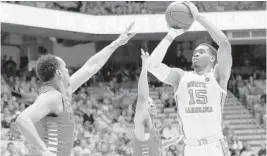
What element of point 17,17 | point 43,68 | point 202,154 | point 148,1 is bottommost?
point 202,154

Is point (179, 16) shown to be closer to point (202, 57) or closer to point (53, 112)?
point (202, 57)

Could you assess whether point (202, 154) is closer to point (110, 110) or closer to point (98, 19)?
point (110, 110)

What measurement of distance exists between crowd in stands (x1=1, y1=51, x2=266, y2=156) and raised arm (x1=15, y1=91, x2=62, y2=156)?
788cm

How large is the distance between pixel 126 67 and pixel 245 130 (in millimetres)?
5058

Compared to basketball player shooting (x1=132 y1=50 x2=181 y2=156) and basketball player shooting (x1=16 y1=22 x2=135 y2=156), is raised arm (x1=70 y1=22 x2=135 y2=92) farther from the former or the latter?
basketball player shooting (x1=132 y1=50 x2=181 y2=156)

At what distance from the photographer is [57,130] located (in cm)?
414

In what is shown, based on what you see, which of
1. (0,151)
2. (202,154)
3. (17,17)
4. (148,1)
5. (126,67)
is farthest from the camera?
(126,67)

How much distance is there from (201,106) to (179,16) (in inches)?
33.6

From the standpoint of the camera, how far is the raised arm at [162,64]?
5.16 m

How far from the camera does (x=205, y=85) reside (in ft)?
17.1

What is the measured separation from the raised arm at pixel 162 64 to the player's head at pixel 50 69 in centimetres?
114

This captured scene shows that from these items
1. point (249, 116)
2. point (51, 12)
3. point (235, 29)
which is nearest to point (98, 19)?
point (51, 12)

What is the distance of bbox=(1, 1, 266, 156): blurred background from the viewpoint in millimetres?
15195

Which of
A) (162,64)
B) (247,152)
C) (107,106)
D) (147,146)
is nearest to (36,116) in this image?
(162,64)
